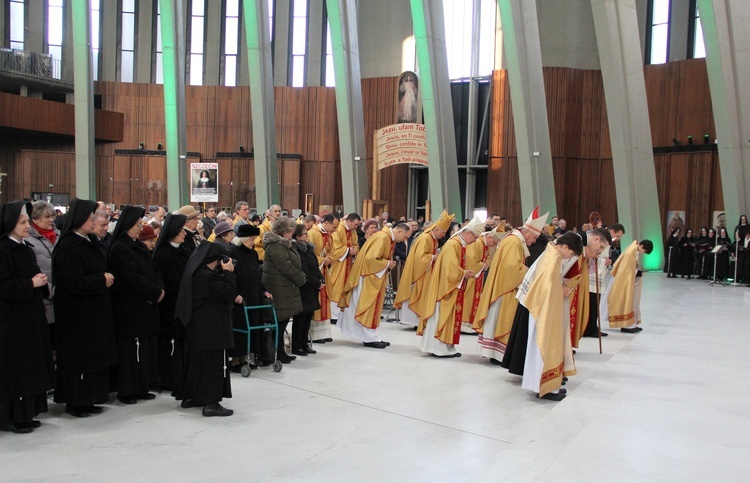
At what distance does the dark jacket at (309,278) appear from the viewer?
859cm

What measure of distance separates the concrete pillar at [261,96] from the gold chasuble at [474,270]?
1545 centimetres

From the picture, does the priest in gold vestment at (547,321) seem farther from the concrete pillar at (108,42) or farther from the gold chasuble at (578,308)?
the concrete pillar at (108,42)

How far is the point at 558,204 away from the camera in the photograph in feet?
88.6

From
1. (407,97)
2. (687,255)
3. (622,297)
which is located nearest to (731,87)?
(687,255)

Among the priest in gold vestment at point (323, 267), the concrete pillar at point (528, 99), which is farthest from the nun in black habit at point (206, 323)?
the concrete pillar at point (528, 99)

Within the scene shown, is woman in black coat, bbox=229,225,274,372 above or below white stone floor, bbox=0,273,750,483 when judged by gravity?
above

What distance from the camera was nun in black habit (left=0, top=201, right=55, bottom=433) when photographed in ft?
17.2

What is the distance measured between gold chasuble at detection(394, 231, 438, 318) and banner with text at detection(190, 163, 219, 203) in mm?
8796

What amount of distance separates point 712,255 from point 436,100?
948cm

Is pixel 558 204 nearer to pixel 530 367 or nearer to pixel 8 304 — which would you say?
pixel 530 367

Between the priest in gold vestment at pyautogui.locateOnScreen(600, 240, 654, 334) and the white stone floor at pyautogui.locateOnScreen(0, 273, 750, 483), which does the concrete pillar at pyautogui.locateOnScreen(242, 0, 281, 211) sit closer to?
the priest in gold vestment at pyautogui.locateOnScreen(600, 240, 654, 334)

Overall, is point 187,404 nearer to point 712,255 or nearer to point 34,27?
point 712,255

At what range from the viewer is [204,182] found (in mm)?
17797

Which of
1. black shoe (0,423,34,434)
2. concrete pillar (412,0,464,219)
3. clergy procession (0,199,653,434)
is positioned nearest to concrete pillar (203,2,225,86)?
concrete pillar (412,0,464,219)
